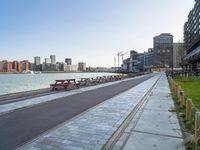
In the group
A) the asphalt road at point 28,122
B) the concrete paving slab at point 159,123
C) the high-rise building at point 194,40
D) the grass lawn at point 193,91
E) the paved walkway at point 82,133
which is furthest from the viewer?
the high-rise building at point 194,40

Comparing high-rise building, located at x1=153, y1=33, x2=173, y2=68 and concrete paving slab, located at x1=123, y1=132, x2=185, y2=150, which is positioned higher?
high-rise building, located at x1=153, y1=33, x2=173, y2=68

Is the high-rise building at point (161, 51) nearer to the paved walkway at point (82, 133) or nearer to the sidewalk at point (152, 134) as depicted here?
the sidewalk at point (152, 134)

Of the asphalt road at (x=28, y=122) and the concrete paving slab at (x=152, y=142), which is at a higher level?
the asphalt road at (x=28, y=122)

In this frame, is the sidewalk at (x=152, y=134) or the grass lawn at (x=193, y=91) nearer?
the sidewalk at (x=152, y=134)

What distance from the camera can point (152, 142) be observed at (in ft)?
24.4

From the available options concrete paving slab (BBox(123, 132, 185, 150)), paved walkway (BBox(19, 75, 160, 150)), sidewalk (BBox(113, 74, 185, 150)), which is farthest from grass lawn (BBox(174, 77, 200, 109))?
concrete paving slab (BBox(123, 132, 185, 150))

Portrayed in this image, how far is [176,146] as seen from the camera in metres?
7.13

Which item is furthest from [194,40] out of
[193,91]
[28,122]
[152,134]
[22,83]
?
[28,122]

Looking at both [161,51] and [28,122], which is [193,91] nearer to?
[28,122]

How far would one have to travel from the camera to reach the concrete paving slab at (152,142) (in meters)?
6.97

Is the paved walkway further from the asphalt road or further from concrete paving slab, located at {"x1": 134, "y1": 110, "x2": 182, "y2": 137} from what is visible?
concrete paving slab, located at {"x1": 134, "y1": 110, "x2": 182, "y2": 137}

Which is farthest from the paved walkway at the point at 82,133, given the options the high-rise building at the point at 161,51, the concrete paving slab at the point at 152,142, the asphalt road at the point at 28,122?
the high-rise building at the point at 161,51

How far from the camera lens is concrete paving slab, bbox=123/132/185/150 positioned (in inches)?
275

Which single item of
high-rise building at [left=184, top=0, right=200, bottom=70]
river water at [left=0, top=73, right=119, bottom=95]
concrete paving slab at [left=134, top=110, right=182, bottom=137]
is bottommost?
river water at [left=0, top=73, right=119, bottom=95]
